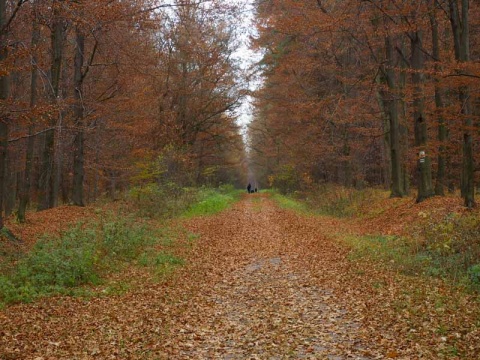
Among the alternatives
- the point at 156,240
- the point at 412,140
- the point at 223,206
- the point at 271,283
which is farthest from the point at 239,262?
the point at 412,140

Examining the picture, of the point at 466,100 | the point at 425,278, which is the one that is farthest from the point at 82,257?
the point at 466,100

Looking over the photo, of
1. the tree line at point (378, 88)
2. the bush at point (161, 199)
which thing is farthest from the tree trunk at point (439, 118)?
the bush at point (161, 199)

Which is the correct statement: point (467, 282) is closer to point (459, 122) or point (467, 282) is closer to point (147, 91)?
point (459, 122)

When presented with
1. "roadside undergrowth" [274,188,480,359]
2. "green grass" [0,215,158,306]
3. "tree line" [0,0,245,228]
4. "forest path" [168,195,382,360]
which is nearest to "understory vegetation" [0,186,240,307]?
"green grass" [0,215,158,306]

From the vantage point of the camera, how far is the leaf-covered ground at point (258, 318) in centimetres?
621

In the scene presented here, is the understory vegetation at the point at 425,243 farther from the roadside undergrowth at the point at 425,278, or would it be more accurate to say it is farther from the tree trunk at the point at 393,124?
the tree trunk at the point at 393,124

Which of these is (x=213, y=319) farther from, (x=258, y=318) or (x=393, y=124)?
(x=393, y=124)

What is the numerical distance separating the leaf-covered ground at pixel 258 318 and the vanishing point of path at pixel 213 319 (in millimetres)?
17

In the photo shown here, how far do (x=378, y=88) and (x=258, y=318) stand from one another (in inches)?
670

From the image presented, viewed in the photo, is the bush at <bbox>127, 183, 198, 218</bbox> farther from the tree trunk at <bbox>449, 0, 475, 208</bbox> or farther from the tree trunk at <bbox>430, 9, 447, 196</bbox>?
the tree trunk at <bbox>449, 0, 475, 208</bbox>

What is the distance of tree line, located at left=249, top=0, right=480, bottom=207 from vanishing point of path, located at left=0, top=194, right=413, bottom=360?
7304 mm

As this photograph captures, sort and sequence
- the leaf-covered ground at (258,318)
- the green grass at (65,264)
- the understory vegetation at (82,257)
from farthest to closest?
1. the understory vegetation at (82,257)
2. the green grass at (65,264)
3. the leaf-covered ground at (258,318)

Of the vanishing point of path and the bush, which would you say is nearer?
the vanishing point of path

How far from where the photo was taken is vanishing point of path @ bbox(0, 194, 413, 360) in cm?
629
